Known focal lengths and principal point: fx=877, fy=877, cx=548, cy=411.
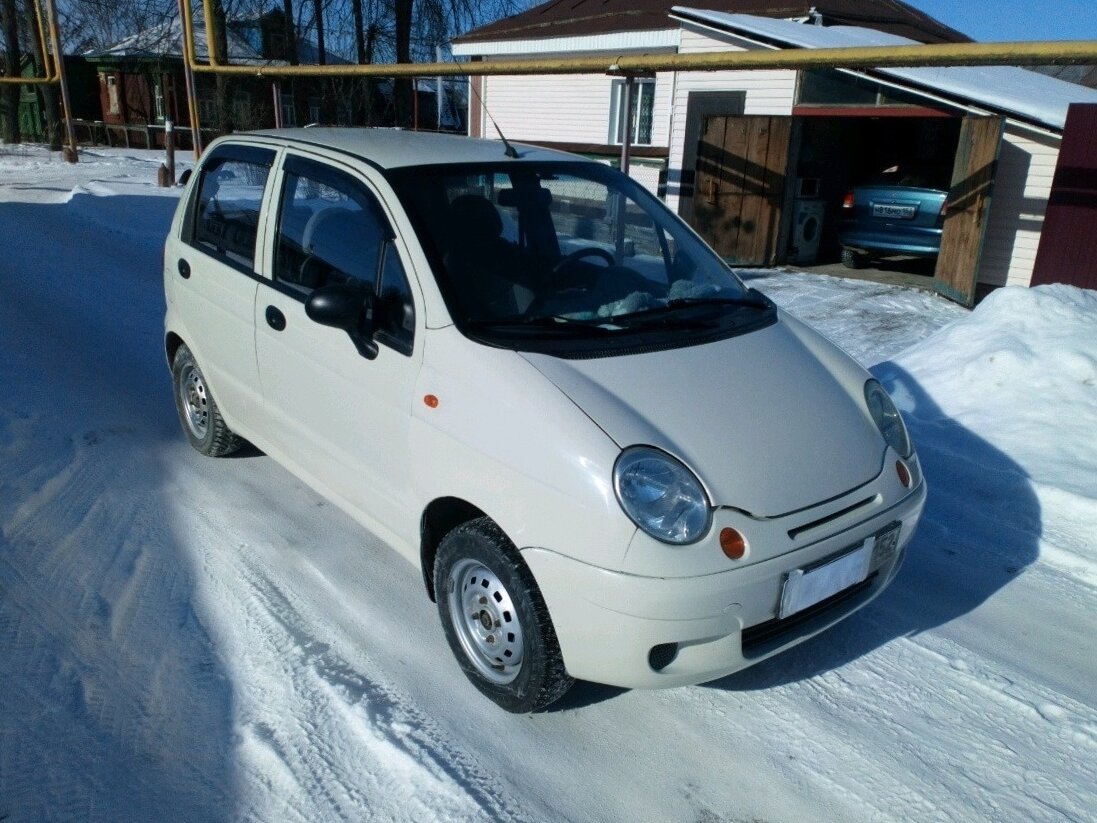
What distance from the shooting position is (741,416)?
9.50ft

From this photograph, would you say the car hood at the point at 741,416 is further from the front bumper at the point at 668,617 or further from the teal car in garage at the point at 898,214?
the teal car in garage at the point at 898,214

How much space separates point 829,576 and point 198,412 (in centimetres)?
361

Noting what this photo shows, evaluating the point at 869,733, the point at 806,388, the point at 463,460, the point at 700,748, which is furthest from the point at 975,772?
the point at 463,460

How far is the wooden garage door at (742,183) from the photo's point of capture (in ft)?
37.6

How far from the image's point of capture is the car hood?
2697 mm

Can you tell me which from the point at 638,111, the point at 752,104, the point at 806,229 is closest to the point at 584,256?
the point at 806,229

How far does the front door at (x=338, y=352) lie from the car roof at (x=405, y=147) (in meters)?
0.15

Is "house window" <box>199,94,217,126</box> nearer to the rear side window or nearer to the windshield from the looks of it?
the rear side window

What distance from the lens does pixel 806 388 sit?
10.4 feet

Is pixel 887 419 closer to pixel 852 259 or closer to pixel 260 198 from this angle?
pixel 260 198

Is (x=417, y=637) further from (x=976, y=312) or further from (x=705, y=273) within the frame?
(x=976, y=312)

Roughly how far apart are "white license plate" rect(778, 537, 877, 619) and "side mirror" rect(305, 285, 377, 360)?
169cm

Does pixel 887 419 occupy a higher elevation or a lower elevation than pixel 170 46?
lower

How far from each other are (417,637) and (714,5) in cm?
1672
